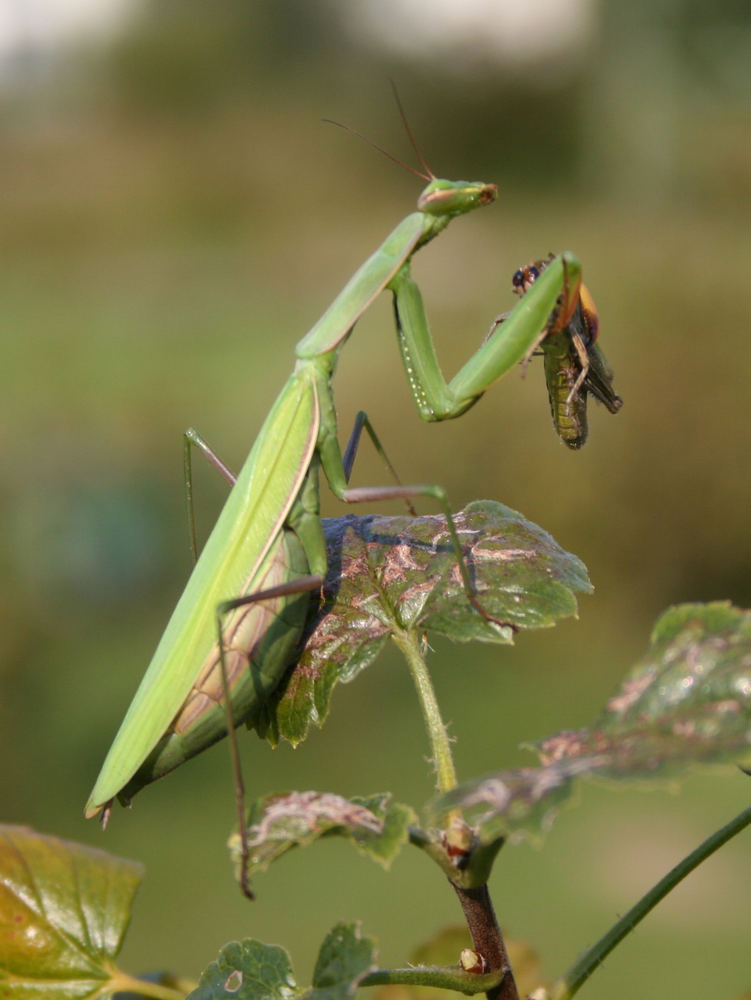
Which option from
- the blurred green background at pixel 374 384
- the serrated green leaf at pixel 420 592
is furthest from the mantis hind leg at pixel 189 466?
the blurred green background at pixel 374 384

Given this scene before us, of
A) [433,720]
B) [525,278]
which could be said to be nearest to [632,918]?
[433,720]

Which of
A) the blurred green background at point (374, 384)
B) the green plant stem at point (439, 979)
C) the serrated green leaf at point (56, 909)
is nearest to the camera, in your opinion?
the green plant stem at point (439, 979)

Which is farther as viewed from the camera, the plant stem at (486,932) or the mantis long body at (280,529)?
the mantis long body at (280,529)

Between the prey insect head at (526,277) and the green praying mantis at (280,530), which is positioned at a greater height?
the prey insect head at (526,277)

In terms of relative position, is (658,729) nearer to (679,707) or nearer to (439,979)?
(679,707)

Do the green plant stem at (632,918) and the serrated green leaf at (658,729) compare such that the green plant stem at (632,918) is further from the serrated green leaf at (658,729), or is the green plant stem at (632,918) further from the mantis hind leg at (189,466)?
the mantis hind leg at (189,466)

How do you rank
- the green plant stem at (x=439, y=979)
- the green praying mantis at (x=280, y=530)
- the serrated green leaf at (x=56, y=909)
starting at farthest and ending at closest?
the green praying mantis at (x=280, y=530) < the serrated green leaf at (x=56, y=909) < the green plant stem at (x=439, y=979)
